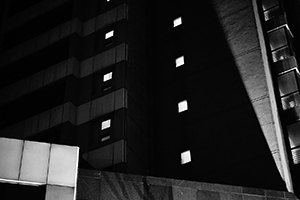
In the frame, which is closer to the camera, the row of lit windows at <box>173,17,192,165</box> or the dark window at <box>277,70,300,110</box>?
the dark window at <box>277,70,300,110</box>

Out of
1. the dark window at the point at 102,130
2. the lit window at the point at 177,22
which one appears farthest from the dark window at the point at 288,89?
the dark window at the point at 102,130

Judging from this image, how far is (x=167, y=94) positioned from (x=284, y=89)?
902 centimetres

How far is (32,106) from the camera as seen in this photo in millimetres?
44906

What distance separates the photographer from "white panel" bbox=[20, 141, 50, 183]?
2536 centimetres

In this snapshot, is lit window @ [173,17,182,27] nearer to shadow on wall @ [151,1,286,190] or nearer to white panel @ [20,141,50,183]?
shadow on wall @ [151,1,286,190]

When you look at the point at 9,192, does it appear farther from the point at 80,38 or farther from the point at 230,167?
the point at 80,38

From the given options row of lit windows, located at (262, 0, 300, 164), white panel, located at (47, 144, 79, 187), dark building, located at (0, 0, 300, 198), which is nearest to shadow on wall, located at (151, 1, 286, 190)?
dark building, located at (0, 0, 300, 198)

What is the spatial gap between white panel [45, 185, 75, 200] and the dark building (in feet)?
39.7

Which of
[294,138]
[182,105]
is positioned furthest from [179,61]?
[294,138]

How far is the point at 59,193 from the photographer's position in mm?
25188

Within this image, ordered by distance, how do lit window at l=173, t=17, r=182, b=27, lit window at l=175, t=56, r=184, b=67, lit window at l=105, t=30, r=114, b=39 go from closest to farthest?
lit window at l=175, t=56, r=184, b=67 < lit window at l=105, t=30, r=114, b=39 < lit window at l=173, t=17, r=182, b=27

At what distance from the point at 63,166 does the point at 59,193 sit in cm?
138

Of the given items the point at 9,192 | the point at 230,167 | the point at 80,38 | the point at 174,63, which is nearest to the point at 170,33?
the point at 174,63

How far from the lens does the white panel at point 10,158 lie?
25.1m
